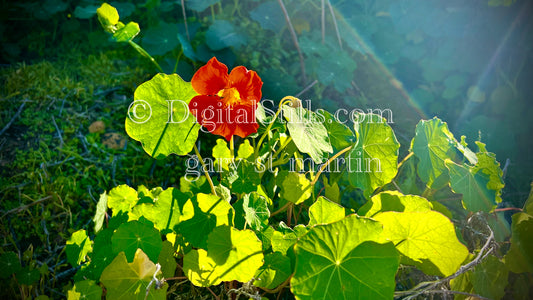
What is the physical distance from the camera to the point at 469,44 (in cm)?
174

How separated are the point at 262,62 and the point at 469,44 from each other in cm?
103

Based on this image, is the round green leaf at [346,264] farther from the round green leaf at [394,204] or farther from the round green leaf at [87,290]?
the round green leaf at [87,290]

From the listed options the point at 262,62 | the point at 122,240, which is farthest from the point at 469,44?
the point at 122,240

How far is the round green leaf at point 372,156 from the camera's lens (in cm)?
88

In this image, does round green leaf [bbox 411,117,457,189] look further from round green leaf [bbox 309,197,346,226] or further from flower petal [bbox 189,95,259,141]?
flower petal [bbox 189,95,259,141]

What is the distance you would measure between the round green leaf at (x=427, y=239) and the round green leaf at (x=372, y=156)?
12 cm

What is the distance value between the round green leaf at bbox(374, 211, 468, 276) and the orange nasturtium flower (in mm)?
381

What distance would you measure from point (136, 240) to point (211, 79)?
411 millimetres

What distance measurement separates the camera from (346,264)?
68 cm

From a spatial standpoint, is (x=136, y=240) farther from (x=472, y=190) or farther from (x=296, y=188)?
(x=472, y=190)

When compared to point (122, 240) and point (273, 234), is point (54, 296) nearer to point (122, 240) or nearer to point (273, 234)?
point (122, 240)

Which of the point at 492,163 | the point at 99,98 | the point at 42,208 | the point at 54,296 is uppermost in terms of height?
the point at 492,163

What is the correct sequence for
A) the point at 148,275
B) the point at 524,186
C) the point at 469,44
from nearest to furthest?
1. the point at 148,275
2. the point at 524,186
3. the point at 469,44

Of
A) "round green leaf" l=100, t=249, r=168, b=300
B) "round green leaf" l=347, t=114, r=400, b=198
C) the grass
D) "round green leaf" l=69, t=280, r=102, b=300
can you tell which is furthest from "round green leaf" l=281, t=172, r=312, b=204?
the grass
